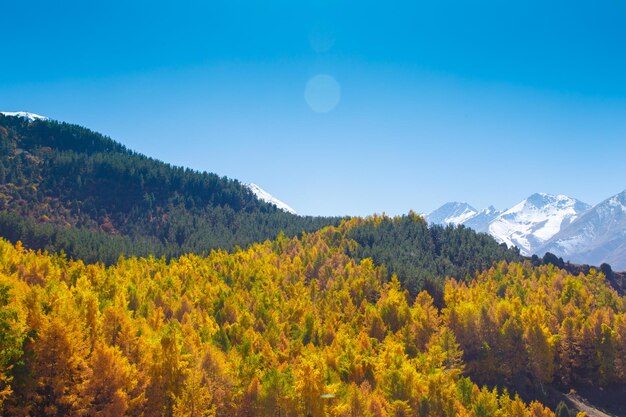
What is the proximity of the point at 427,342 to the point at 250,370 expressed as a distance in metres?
48.5

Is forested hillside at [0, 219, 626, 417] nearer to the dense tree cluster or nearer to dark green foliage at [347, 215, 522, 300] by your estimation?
the dense tree cluster

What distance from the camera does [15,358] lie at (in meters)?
37.2

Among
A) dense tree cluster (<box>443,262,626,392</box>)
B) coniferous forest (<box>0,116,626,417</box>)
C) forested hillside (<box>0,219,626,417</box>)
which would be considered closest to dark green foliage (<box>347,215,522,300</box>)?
coniferous forest (<box>0,116,626,417</box>)

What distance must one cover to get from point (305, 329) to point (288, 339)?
170 inches

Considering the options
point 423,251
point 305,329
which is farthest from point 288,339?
point 423,251

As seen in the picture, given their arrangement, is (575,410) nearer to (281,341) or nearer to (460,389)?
(460,389)

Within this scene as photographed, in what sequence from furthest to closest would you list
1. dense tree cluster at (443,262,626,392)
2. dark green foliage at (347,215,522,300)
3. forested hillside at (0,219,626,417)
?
dark green foliage at (347,215,522,300) → dense tree cluster at (443,262,626,392) → forested hillside at (0,219,626,417)

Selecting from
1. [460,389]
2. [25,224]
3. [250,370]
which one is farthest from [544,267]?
[25,224]

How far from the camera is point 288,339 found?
3383 inches

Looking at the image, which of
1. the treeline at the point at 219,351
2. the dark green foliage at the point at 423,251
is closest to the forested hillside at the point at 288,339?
the treeline at the point at 219,351

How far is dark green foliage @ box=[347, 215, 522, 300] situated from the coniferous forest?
2.53 ft

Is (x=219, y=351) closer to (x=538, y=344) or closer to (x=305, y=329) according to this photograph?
(x=305, y=329)

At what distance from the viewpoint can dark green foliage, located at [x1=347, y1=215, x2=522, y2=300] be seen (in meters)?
132

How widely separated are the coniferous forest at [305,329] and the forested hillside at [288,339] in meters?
0.25
